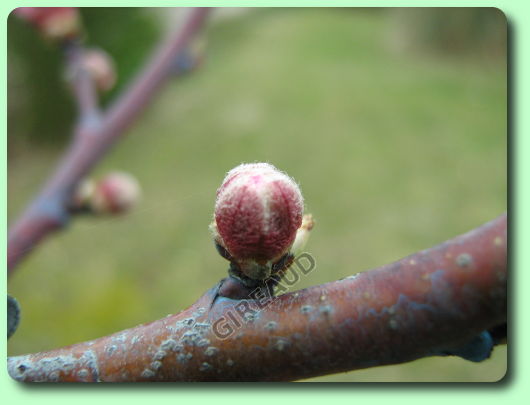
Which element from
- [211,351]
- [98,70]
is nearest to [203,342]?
[211,351]

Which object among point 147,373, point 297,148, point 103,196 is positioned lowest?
point 147,373

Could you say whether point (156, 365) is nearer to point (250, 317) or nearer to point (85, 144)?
point (250, 317)

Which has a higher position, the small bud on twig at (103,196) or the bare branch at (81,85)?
the bare branch at (81,85)

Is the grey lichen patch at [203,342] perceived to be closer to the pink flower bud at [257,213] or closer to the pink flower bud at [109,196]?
the pink flower bud at [257,213]

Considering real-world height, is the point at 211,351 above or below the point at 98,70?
below

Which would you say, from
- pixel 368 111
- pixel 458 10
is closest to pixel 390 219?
pixel 368 111

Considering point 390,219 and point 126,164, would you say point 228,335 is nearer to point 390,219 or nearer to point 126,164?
point 390,219

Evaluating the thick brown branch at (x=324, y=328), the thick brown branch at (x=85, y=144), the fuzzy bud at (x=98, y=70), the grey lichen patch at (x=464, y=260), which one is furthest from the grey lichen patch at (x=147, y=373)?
the fuzzy bud at (x=98, y=70)
